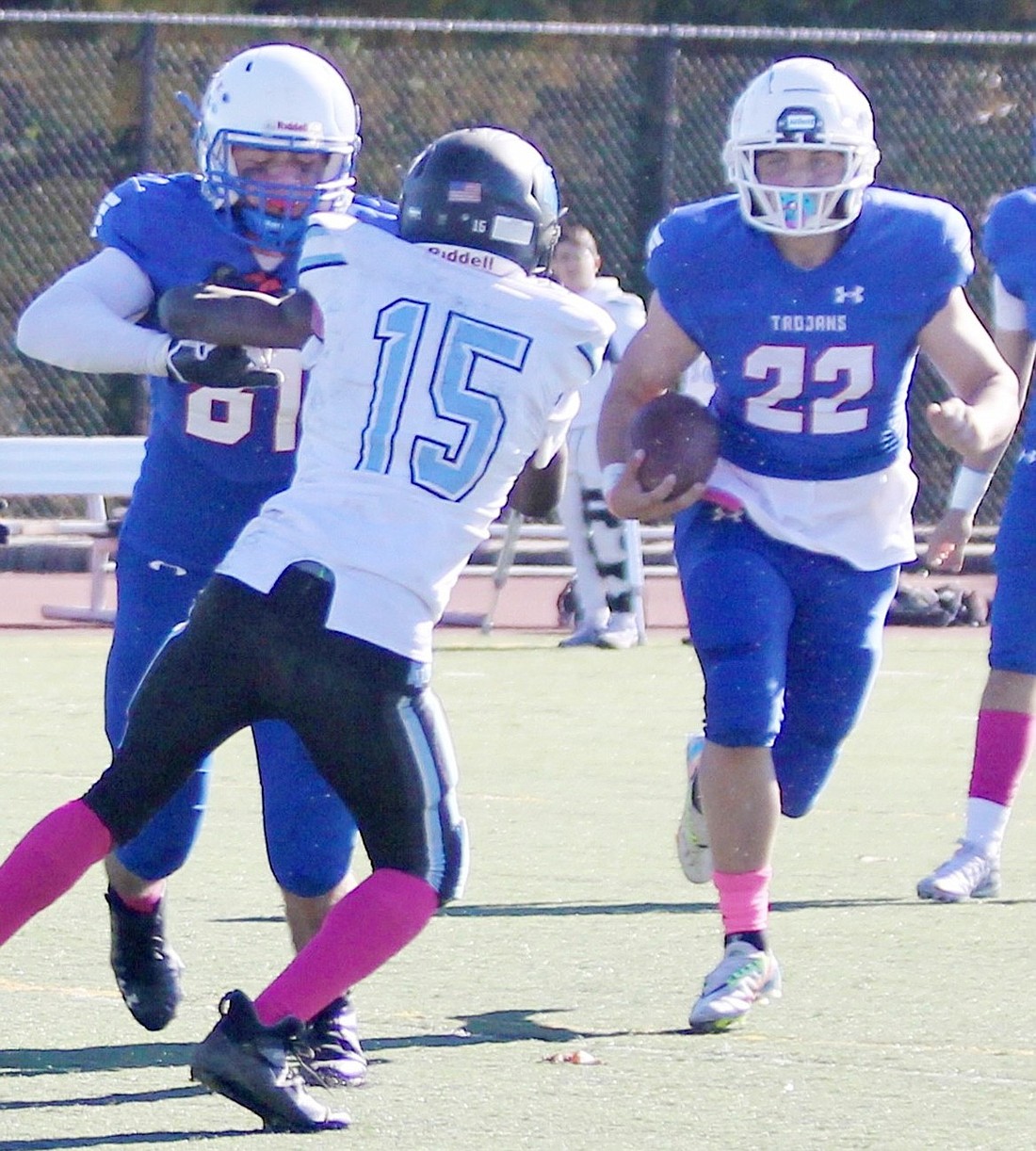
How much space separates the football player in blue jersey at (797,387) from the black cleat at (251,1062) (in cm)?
120

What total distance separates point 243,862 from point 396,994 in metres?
1.34

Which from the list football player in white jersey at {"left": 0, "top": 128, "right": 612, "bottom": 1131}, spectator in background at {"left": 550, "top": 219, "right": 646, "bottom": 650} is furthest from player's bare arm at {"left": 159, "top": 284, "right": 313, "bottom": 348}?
spectator in background at {"left": 550, "top": 219, "right": 646, "bottom": 650}

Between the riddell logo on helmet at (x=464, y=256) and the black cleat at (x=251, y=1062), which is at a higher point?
the riddell logo on helmet at (x=464, y=256)

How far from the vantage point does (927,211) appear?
495cm

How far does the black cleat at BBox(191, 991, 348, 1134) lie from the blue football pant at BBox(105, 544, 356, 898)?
58 cm

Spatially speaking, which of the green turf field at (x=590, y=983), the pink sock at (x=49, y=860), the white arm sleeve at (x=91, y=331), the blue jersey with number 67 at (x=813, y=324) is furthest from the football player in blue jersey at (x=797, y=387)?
the pink sock at (x=49, y=860)

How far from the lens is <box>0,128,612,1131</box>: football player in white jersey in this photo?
12.3 feet

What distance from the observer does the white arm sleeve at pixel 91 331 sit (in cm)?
407

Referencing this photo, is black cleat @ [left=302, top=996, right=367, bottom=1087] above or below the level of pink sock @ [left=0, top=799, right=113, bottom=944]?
below

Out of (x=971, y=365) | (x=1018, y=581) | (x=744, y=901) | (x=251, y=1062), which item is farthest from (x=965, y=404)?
(x=251, y=1062)

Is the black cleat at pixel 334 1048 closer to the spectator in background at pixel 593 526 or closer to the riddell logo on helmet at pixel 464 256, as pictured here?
the riddell logo on helmet at pixel 464 256

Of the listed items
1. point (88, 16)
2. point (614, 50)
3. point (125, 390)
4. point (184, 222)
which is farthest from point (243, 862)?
point (614, 50)

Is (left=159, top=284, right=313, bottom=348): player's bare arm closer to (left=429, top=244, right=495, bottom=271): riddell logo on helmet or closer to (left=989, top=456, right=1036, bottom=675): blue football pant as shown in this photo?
(left=429, top=244, right=495, bottom=271): riddell logo on helmet

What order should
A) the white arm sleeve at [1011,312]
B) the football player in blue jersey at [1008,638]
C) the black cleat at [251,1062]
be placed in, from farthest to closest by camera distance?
the white arm sleeve at [1011,312], the football player in blue jersey at [1008,638], the black cleat at [251,1062]
